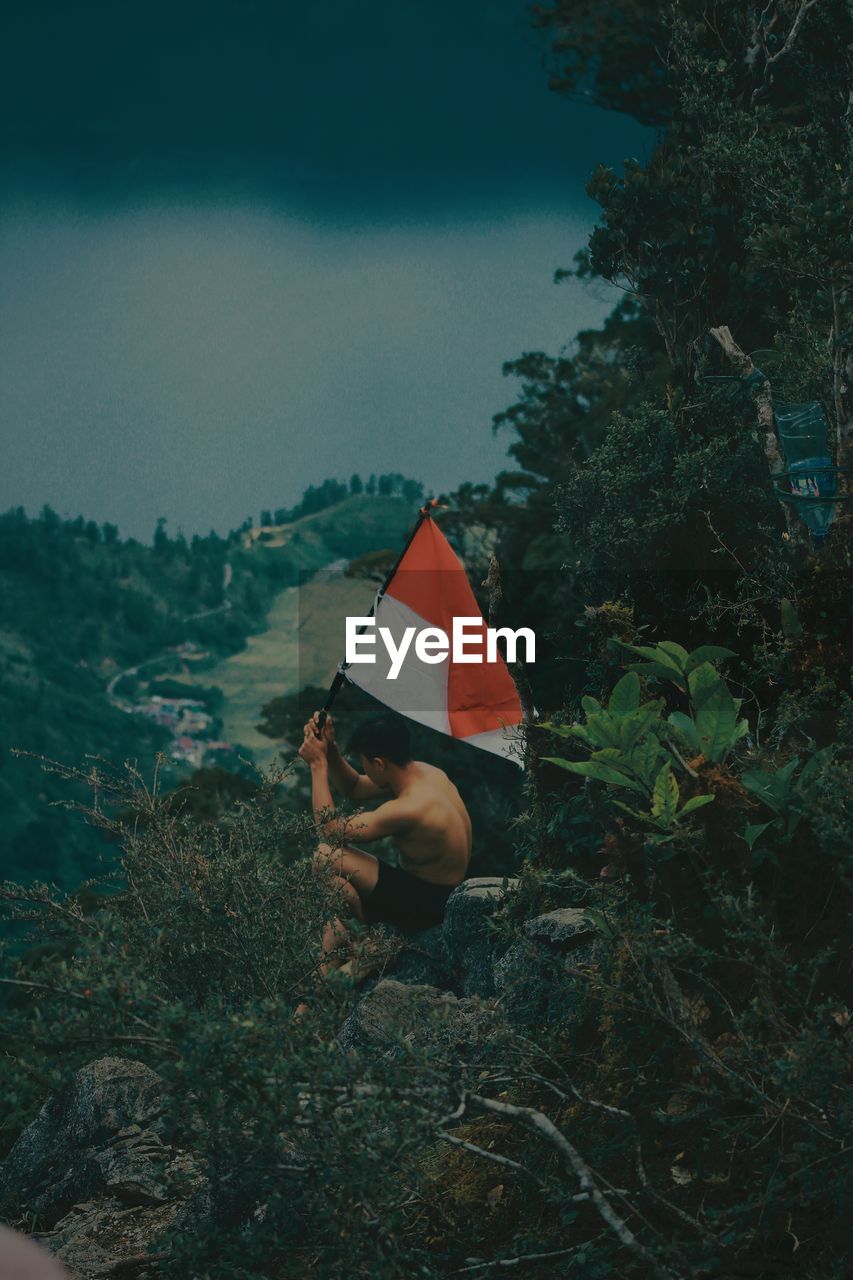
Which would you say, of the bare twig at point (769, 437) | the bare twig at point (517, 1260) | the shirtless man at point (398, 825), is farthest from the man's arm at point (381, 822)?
the bare twig at point (769, 437)

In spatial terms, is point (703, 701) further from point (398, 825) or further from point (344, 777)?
point (344, 777)

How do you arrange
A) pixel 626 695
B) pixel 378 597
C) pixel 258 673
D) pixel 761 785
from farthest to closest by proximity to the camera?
pixel 258 673
pixel 378 597
pixel 626 695
pixel 761 785

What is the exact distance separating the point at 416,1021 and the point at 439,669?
3.55 m

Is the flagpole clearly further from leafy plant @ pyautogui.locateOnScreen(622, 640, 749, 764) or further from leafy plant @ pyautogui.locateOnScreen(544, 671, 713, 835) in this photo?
leafy plant @ pyautogui.locateOnScreen(544, 671, 713, 835)

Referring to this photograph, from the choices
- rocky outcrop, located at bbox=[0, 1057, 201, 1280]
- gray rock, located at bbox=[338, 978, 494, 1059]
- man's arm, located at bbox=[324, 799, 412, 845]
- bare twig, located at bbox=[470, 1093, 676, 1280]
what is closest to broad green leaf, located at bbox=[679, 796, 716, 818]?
gray rock, located at bbox=[338, 978, 494, 1059]

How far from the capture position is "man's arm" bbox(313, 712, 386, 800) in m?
7.78

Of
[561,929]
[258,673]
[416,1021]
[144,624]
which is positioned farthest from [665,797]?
[258,673]

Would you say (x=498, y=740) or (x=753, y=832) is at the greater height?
(x=753, y=832)

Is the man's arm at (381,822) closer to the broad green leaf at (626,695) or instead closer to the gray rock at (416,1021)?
the gray rock at (416,1021)

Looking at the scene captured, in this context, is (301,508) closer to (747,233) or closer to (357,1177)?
(747,233)

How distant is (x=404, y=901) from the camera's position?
785 centimetres

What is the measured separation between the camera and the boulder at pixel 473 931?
7082mm

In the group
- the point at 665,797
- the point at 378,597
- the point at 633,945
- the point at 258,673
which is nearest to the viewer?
the point at 633,945

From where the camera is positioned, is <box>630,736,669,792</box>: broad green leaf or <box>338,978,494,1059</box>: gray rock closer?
<box>338,978,494,1059</box>: gray rock
